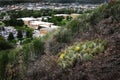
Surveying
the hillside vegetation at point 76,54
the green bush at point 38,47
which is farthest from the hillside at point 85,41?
the green bush at point 38,47

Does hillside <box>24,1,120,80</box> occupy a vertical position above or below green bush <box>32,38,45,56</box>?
above

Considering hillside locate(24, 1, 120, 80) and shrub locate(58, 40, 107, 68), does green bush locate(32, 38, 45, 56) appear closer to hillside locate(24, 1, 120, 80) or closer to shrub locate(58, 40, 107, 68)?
hillside locate(24, 1, 120, 80)

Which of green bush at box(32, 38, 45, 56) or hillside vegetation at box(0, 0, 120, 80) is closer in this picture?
hillside vegetation at box(0, 0, 120, 80)

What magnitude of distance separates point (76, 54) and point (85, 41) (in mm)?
567

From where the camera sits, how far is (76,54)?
6957mm

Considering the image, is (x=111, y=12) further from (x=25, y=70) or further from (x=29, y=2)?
(x=29, y=2)

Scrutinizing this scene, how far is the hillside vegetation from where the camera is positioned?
645cm

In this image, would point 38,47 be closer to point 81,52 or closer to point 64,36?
point 64,36

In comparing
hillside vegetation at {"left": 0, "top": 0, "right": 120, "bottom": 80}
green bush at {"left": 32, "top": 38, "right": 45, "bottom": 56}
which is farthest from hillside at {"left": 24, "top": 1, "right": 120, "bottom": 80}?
green bush at {"left": 32, "top": 38, "right": 45, "bottom": 56}

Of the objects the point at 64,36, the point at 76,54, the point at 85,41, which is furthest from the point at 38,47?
the point at 76,54

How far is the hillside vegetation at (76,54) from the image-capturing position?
645 centimetres

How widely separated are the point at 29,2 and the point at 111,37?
7777 centimetres

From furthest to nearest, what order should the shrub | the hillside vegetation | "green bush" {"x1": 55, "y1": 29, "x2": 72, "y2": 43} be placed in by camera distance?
1. "green bush" {"x1": 55, "y1": 29, "x2": 72, "y2": 43}
2. the shrub
3. the hillside vegetation

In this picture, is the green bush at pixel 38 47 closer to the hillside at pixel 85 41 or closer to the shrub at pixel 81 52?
the hillside at pixel 85 41
